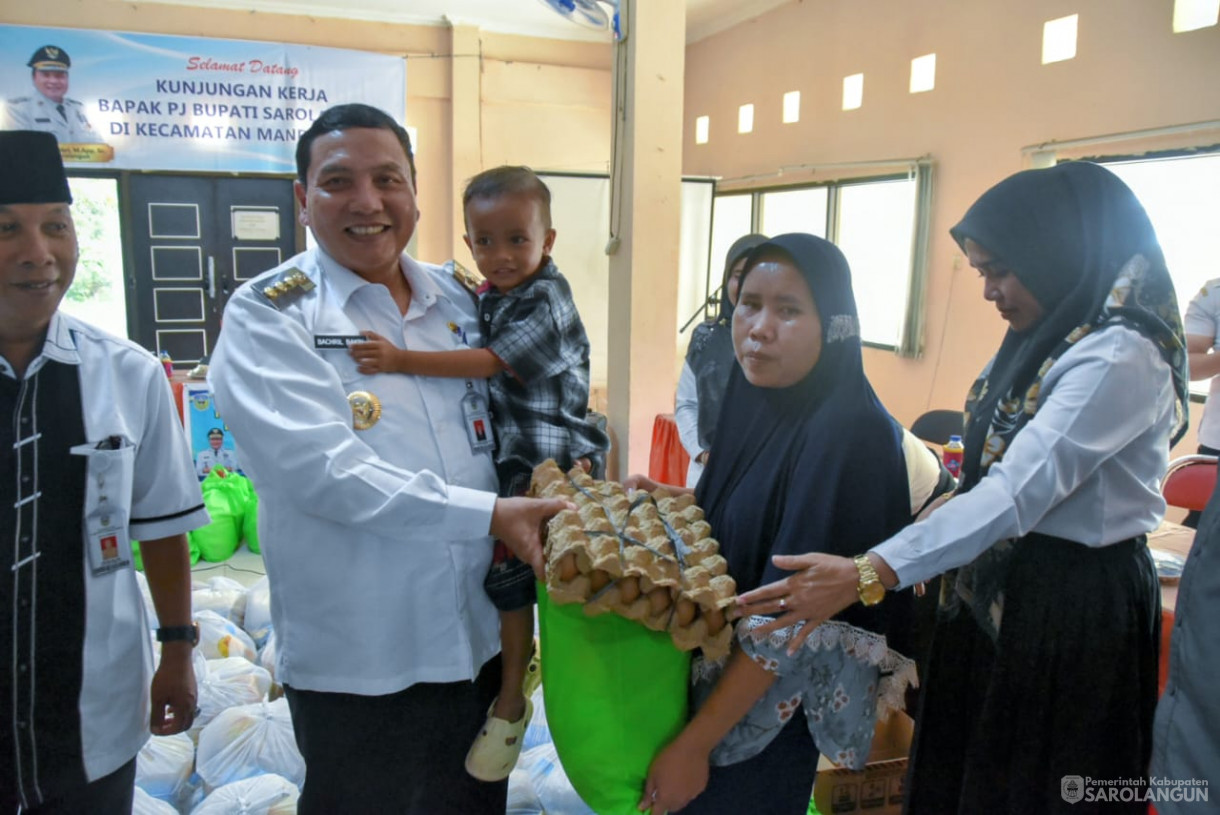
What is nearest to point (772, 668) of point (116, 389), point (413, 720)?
point (413, 720)

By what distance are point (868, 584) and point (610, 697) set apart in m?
0.42

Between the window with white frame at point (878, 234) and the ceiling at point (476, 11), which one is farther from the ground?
the ceiling at point (476, 11)

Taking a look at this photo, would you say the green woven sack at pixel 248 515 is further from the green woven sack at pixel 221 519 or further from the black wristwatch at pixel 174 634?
the black wristwatch at pixel 174 634

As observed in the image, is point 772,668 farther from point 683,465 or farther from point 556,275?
point 683,465

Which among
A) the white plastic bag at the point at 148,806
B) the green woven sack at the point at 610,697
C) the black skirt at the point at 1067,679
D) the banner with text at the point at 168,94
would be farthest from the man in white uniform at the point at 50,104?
the black skirt at the point at 1067,679

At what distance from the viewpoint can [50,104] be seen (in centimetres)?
708

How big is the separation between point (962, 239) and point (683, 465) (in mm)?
2425

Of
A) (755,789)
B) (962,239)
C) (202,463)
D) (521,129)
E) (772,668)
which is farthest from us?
(521,129)

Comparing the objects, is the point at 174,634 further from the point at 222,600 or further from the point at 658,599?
the point at 222,600

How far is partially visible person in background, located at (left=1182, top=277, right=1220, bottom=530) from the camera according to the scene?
3783 millimetres

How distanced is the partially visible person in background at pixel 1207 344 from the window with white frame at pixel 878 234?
204 centimetres

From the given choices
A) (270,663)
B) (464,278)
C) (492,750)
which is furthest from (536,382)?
(270,663)

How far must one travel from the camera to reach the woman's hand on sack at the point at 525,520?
1.24 meters

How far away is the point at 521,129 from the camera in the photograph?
8.84 metres
